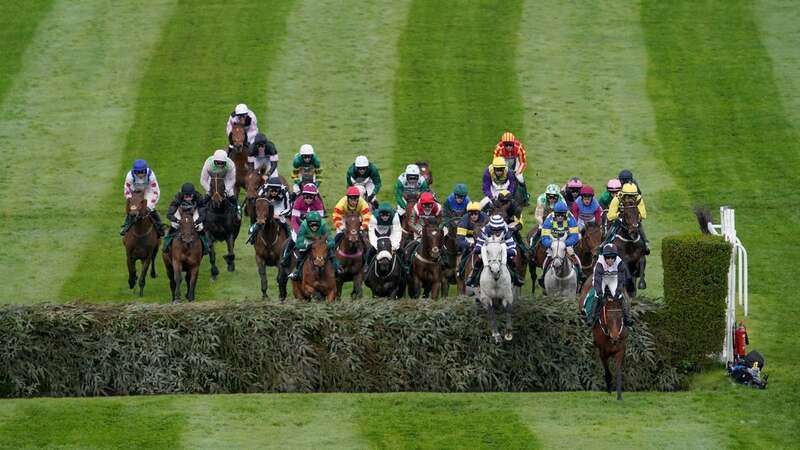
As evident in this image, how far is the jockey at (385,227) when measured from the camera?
25.2 metres

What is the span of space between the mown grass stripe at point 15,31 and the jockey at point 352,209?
15188mm

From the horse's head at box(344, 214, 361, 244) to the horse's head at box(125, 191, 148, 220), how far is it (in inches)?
156

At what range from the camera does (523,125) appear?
119ft

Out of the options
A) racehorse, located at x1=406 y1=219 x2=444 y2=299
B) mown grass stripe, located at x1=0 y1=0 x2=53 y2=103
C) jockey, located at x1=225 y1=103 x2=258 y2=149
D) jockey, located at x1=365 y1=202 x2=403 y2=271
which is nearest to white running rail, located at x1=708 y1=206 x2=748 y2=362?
racehorse, located at x1=406 y1=219 x2=444 y2=299

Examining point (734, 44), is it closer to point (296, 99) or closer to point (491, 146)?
point (491, 146)

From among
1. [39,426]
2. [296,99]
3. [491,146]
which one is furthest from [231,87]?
[39,426]

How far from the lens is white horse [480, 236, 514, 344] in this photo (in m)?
21.9

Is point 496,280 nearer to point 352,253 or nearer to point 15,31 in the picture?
point 352,253

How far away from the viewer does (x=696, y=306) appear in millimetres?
22578

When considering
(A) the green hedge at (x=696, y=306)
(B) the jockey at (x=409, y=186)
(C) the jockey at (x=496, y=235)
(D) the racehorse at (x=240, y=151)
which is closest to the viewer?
(C) the jockey at (x=496, y=235)

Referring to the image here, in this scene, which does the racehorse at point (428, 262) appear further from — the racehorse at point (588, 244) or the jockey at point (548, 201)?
the racehorse at point (588, 244)

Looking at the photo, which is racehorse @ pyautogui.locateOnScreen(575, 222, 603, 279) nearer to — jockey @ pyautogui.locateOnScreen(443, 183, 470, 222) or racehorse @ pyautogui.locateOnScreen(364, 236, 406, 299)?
jockey @ pyautogui.locateOnScreen(443, 183, 470, 222)

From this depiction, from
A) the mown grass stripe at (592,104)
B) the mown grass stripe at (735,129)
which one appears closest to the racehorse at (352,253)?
the mown grass stripe at (735,129)

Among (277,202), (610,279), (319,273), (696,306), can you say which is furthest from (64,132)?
(610,279)
